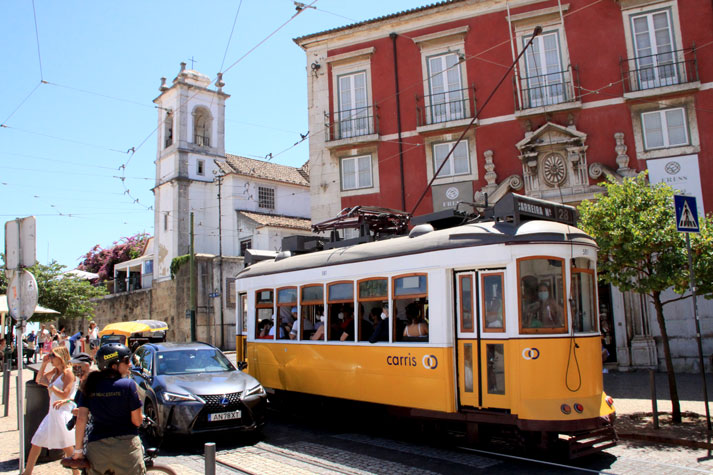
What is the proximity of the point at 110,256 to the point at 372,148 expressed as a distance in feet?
152

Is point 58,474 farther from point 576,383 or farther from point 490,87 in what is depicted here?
point 490,87

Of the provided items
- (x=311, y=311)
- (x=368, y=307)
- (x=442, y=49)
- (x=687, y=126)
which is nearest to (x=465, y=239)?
(x=368, y=307)

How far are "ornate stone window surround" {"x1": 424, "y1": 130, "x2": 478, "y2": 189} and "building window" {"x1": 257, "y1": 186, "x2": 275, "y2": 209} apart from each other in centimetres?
2376

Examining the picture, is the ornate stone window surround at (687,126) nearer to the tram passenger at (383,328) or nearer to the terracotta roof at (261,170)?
the tram passenger at (383,328)

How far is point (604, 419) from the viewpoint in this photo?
762 centimetres

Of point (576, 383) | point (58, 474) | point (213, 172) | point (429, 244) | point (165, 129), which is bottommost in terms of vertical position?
point (58, 474)

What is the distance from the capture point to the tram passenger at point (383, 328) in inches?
360

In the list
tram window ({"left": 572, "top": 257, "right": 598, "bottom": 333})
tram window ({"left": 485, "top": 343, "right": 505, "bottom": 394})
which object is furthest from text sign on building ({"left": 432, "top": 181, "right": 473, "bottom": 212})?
tram window ({"left": 485, "top": 343, "right": 505, "bottom": 394})

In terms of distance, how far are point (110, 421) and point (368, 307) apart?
521cm

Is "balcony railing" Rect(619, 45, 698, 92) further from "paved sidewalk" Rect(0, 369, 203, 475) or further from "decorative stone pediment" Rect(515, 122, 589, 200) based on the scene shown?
"paved sidewalk" Rect(0, 369, 203, 475)

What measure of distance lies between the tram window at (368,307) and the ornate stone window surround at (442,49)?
11100mm

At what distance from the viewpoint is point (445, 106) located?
1977cm

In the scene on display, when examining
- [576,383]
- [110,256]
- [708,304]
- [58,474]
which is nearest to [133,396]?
[58,474]

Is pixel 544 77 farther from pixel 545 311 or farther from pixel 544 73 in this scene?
pixel 545 311
